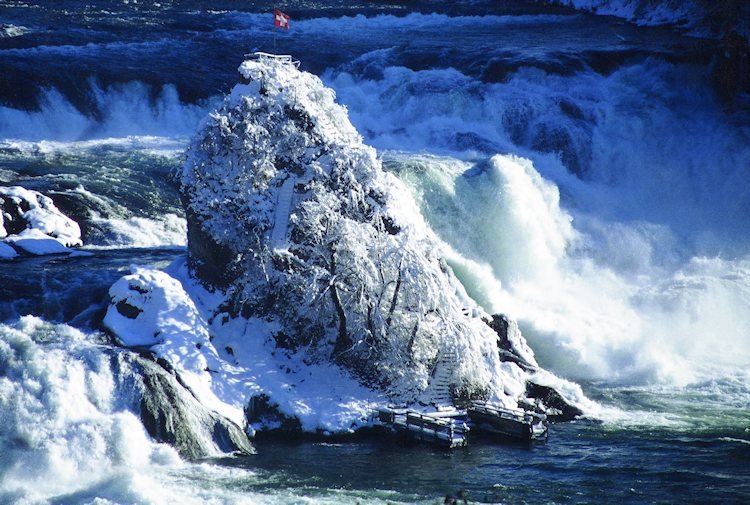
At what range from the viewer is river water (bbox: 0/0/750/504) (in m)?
25.4

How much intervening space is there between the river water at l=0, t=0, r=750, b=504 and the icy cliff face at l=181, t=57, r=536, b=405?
9.13ft

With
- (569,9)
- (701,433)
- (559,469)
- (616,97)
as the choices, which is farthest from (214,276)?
(569,9)

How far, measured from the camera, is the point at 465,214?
4484 cm

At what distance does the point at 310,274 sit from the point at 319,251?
707 millimetres

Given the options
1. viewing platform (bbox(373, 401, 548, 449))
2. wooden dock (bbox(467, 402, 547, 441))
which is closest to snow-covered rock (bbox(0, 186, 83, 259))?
viewing platform (bbox(373, 401, 548, 449))

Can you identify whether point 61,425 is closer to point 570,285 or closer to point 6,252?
point 6,252

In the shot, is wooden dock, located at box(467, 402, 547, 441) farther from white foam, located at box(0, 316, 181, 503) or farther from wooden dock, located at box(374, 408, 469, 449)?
white foam, located at box(0, 316, 181, 503)

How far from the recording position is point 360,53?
2525 inches

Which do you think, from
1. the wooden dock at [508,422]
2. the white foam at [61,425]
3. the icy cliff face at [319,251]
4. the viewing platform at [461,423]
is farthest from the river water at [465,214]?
the icy cliff face at [319,251]

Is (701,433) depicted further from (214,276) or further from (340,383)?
(214,276)

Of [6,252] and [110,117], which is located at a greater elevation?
[110,117]

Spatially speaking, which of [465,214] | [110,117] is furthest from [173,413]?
[110,117]

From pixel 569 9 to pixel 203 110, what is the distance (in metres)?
35.7

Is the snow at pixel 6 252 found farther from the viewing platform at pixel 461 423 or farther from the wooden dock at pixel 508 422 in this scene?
the wooden dock at pixel 508 422
